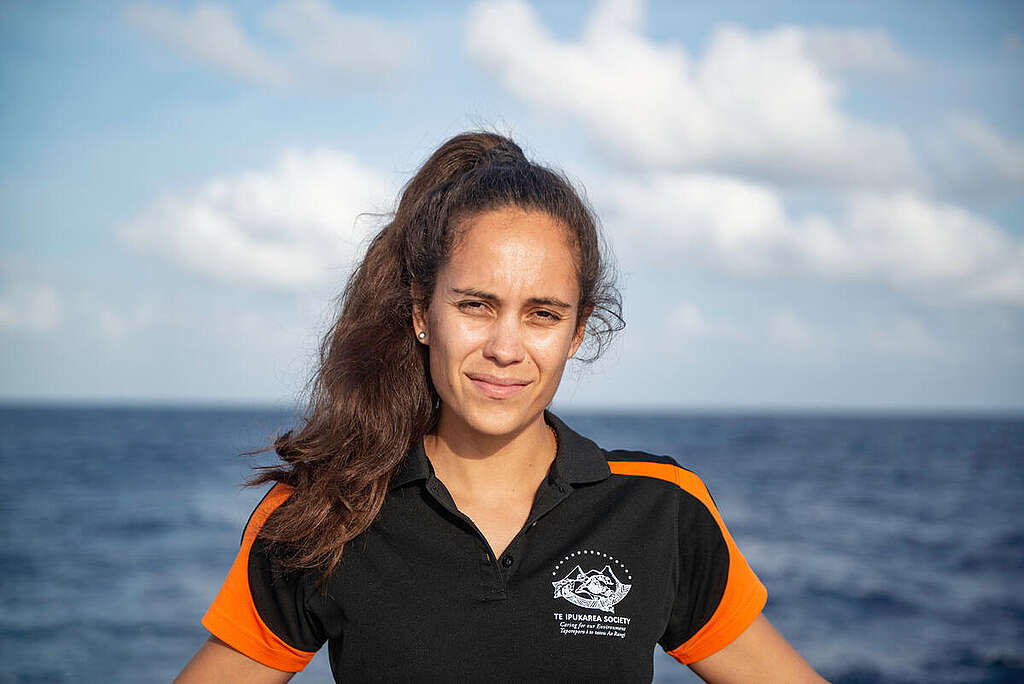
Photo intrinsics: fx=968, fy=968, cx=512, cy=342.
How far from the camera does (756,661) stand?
8.68ft

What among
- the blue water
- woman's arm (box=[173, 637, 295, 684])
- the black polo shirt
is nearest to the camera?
the black polo shirt

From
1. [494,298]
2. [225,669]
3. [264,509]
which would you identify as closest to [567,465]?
[494,298]

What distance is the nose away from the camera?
95.6 inches

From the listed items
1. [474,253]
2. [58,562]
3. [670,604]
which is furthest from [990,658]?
[58,562]

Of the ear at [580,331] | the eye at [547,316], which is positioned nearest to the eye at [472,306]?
the eye at [547,316]

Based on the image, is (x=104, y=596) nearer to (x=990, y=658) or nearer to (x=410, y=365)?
(x=990, y=658)

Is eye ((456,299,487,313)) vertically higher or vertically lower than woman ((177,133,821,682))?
higher

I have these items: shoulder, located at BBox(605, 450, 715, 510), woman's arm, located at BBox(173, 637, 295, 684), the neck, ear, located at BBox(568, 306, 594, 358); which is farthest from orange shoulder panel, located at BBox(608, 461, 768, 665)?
woman's arm, located at BBox(173, 637, 295, 684)

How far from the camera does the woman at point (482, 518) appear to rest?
2.45m

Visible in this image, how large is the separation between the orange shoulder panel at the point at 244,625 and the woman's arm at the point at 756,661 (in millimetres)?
1140

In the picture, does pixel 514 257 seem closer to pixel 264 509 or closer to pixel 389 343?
pixel 389 343

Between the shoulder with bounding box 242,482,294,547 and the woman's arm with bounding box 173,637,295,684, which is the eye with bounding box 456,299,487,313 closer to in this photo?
the shoulder with bounding box 242,482,294,547

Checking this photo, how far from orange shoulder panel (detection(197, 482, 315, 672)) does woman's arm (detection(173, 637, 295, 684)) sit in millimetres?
28

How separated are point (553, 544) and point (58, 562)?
48.6ft
